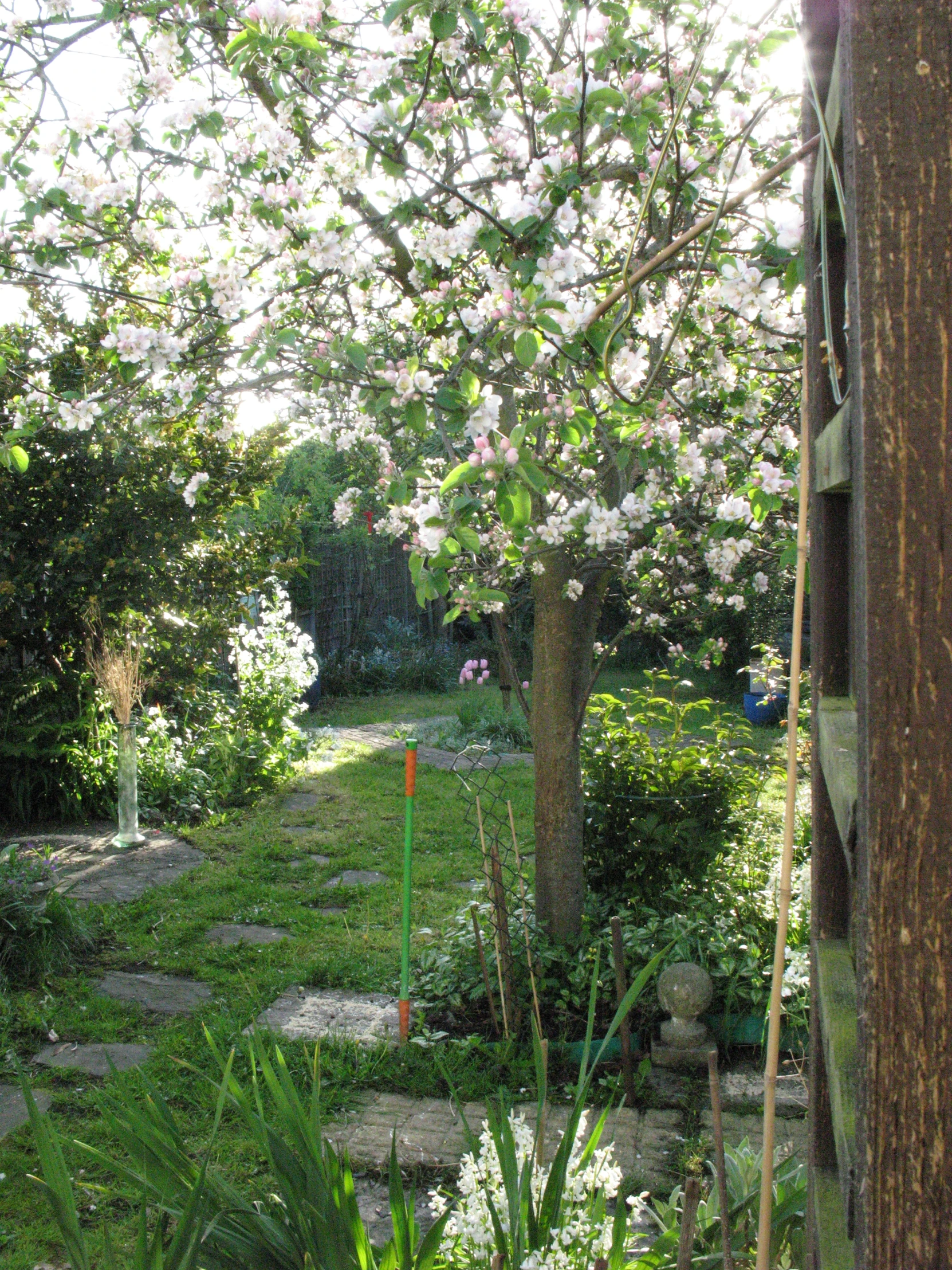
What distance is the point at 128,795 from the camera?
5363mm

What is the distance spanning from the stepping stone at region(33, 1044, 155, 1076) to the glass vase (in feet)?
7.31

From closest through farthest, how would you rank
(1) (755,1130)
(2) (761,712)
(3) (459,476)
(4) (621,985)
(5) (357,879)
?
1. (3) (459,476)
2. (1) (755,1130)
3. (4) (621,985)
4. (5) (357,879)
5. (2) (761,712)

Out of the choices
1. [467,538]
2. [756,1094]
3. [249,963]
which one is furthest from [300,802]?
[467,538]

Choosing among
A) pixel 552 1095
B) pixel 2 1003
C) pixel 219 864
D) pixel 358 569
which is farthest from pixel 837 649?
pixel 358 569

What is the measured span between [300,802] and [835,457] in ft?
19.5

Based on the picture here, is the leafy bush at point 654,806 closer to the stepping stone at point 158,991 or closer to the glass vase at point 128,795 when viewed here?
the stepping stone at point 158,991

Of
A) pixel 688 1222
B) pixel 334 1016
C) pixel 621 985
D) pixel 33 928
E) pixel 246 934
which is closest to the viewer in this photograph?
pixel 688 1222

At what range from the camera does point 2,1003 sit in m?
3.38

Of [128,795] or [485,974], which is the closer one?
[485,974]

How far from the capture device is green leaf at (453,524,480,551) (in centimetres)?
144

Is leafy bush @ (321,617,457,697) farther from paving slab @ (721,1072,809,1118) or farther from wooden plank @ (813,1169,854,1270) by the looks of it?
wooden plank @ (813,1169,854,1270)

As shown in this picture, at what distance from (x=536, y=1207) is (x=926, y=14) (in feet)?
5.35

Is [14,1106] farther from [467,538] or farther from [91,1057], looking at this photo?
[467,538]

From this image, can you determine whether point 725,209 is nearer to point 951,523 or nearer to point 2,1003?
point 951,523
